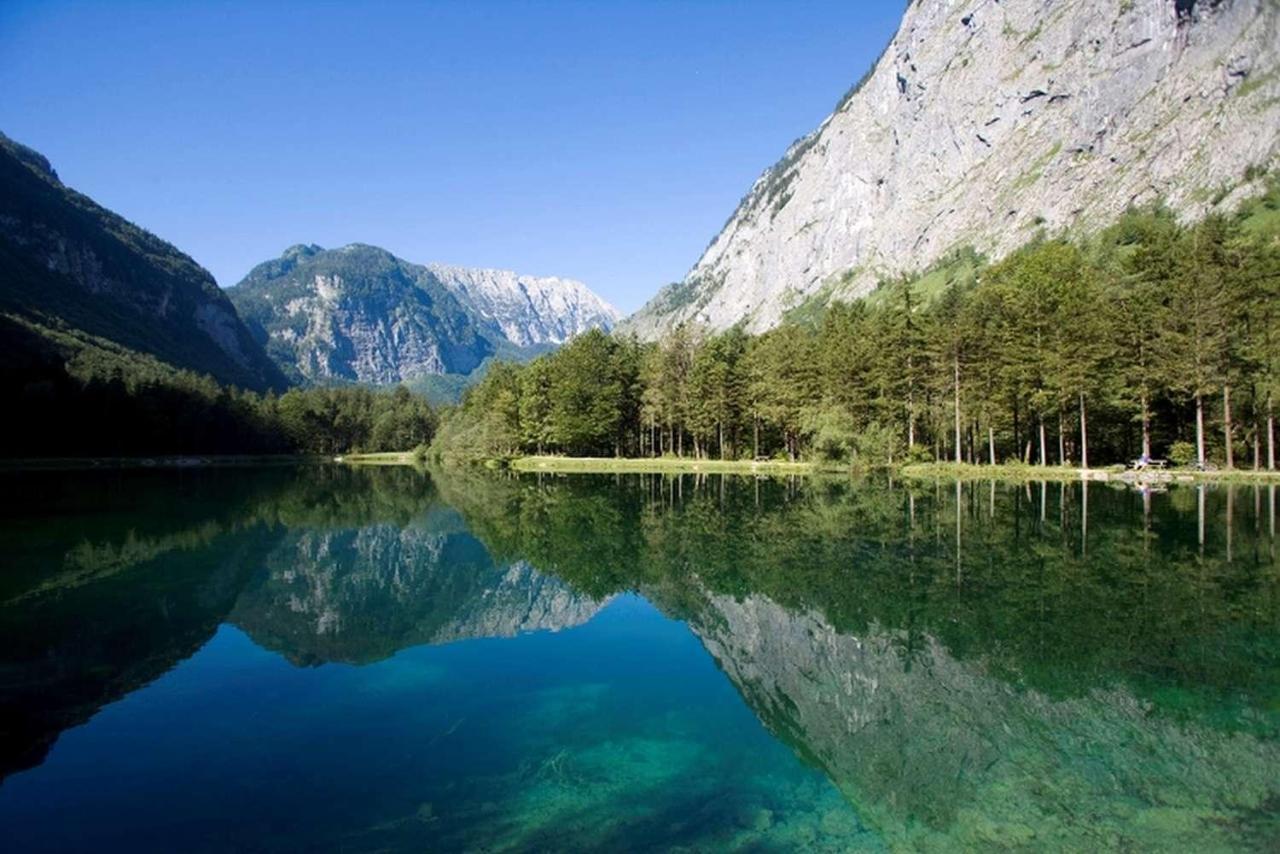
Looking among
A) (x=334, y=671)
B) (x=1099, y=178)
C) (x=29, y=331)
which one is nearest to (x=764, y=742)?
(x=334, y=671)

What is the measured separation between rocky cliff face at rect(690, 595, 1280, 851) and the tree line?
44776 millimetres

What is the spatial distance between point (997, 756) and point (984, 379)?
54348mm

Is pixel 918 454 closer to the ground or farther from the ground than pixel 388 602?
farther from the ground

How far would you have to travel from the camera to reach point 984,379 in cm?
5912

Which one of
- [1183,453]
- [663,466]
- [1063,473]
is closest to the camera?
[1183,453]

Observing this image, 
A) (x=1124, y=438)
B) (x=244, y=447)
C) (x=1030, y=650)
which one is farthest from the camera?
(x=244, y=447)

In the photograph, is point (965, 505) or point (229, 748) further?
point (965, 505)

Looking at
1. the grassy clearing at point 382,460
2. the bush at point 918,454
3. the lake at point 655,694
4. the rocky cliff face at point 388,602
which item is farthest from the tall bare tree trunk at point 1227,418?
the grassy clearing at point 382,460

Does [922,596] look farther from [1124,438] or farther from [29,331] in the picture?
[29,331]

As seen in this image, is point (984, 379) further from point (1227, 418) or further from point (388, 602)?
point (388, 602)

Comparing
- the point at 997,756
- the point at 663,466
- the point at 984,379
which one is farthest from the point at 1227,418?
the point at 997,756

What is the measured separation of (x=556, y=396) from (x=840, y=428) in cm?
3680

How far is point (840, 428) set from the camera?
64125 mm

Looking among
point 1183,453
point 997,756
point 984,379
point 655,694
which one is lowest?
point 655,694
